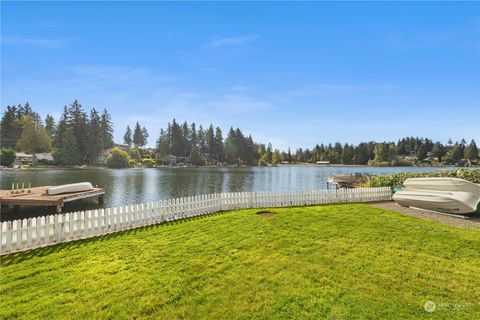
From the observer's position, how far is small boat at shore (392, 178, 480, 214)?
14.2 m

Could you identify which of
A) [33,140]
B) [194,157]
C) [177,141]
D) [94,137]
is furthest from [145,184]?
[177,141]

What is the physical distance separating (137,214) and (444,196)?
15415 mm

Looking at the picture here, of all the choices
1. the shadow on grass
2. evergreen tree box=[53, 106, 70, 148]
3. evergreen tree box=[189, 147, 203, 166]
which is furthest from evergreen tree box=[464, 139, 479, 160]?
evergreen tree box=[53, 106, 70, 148]

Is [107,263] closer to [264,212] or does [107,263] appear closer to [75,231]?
[75,231]

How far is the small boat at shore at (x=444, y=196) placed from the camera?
46.6ft

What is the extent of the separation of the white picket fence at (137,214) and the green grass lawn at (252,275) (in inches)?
26.1

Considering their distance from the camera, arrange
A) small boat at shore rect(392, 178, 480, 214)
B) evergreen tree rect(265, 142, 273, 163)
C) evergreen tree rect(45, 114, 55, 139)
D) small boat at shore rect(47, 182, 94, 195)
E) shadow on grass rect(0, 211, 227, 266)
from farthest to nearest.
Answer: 1. evergreen tree rect(265, 142, 273, 163)
2. evergreen tree rect(45, 114, 55, 139)
3. small boat at shore rect(47, 182, 94, 195)
4. small boat at shore rect(392, 178, 480, 214)
5. shadow on grass rect(0, 211, 227, 266)

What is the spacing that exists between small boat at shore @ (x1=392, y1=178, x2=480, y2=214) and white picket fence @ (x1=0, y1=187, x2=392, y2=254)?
3.17 metres

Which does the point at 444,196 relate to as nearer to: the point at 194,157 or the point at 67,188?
the point at 67,188

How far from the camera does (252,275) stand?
6.71m

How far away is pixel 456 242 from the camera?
31.0ft

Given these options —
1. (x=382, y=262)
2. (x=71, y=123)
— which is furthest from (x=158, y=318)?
(x=71, y=123)

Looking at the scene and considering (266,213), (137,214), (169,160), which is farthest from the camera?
(169,160)

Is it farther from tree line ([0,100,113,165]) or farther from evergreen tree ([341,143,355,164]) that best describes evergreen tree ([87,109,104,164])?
evergreen tree ([341,143,355,164])
